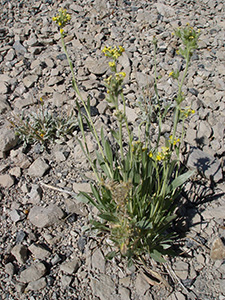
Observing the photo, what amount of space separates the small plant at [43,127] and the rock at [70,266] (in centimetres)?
143

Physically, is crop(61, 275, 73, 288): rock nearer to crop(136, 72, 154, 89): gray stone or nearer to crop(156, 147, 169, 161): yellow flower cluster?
crop(156, 147, 169, 161): yellow flower cluster

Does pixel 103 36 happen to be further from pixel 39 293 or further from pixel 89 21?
pixel 39 293

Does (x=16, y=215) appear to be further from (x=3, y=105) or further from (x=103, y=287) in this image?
(x=3, y=105)

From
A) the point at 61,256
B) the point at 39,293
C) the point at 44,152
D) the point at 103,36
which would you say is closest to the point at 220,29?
the point at 103,36

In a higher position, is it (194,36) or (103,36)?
(194,36)

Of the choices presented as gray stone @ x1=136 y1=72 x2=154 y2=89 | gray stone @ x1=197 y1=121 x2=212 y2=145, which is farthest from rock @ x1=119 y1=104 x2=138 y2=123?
gray stone @ x1=197 y1=121 x2=212 y2=145

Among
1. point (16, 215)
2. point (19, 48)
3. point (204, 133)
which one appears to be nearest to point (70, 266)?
point (16, 215)

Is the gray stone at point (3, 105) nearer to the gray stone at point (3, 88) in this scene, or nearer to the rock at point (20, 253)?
the gray stone at point (3, 88)

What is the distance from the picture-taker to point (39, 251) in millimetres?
3031

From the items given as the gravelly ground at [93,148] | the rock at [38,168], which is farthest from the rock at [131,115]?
the rock at [38,168]

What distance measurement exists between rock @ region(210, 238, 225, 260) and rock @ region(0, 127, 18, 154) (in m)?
2.39

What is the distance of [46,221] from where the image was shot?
3205mm

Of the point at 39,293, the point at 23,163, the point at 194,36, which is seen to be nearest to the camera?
the point at 194,36

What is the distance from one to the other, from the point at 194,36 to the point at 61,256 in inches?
84.9
